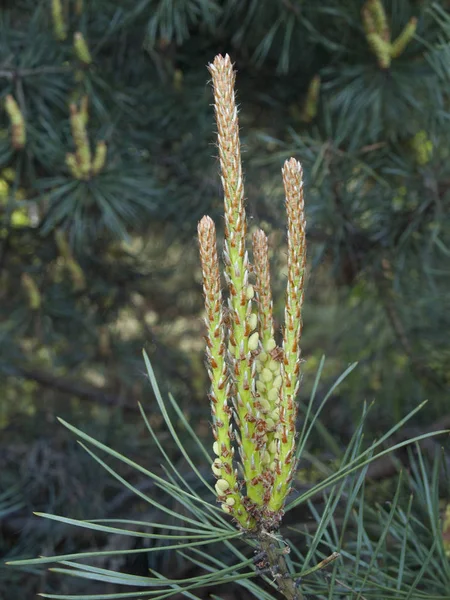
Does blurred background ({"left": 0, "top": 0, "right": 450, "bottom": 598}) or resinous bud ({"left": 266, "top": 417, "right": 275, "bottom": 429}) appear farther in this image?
blurred background ({"left": 0, "top": 0, "right": 450, "bottom": 598})

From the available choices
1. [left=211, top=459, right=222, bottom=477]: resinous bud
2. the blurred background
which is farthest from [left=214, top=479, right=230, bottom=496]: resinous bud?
the blurred background

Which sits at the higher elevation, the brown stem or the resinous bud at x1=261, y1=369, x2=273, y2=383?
the resinous bud at x1=261, y1=369, x2=273, y2=383

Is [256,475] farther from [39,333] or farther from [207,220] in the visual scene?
[39,333]

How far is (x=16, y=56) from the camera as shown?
792mm

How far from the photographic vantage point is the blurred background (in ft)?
2.48

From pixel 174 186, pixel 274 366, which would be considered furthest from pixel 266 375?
pixel 174 186

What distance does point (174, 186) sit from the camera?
86cm

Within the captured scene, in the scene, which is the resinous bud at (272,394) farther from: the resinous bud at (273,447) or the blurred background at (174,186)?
the blurred background at (174,186)

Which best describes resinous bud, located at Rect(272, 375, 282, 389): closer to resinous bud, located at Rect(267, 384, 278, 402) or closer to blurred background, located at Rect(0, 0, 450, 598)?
resinous bud, located at Rect(267, 384, 278, 402)

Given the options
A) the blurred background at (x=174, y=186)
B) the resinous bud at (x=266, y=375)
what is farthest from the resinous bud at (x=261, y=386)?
the blurred background at (x=174, y=186)

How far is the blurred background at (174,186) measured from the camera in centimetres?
76

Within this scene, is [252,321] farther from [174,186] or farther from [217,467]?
[174,186]

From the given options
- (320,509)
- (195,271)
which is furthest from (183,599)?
(195,271)

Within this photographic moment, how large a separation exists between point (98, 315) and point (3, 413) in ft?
0.82
